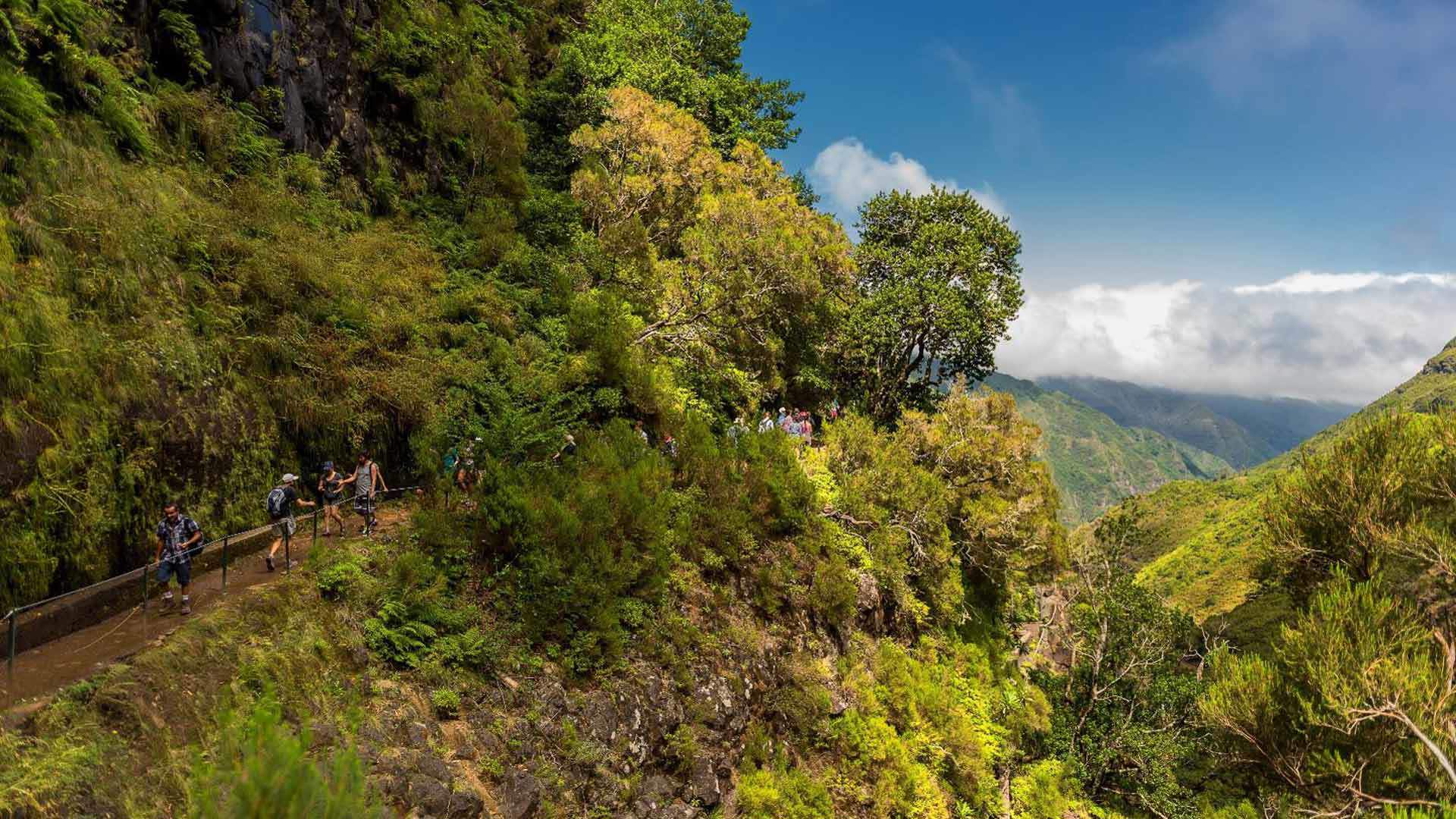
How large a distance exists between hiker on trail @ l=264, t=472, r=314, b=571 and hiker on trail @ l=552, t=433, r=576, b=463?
12.8 feet

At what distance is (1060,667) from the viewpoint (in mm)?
34812

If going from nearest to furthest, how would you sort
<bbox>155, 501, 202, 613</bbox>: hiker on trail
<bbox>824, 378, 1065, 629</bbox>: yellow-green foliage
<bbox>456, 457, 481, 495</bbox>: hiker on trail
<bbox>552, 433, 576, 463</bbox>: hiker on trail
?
<bbox>155, 501, 202, 613</bbox>: hiker on trail, <bbox>456, 457, 481, 495</bbox>: hiker on trail, <bbox>552, 433, 576, 463</bbox>: hiker on trail, <bbox>824, 378, 1065, 629</bbox>: yellow-green foliage

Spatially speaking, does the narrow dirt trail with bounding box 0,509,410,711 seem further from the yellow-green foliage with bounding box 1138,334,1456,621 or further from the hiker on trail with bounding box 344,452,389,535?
the yellow-green foliage with bounding box 1138,334,1456,621

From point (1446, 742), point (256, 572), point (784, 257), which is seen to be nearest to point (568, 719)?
point (256, 572)

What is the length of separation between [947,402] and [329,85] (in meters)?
22.1

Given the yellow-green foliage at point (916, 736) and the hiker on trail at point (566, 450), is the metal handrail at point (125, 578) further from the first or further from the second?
the yellow-green foliage at point (916, 736)

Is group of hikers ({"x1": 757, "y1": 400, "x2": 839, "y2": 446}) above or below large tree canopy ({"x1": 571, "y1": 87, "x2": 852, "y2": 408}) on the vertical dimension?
below

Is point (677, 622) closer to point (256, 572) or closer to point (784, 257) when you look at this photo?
point (256, 572)

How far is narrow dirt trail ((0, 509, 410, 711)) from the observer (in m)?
5.82

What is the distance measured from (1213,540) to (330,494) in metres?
113

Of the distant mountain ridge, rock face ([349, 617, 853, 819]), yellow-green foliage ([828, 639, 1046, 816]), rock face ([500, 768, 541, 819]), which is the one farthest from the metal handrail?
the distant mountain ridge

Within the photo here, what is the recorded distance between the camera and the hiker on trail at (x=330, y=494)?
9.98m

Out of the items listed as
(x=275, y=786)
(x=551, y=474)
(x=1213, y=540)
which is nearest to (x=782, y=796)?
(x=551, y=474)

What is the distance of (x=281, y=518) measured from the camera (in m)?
9.20
